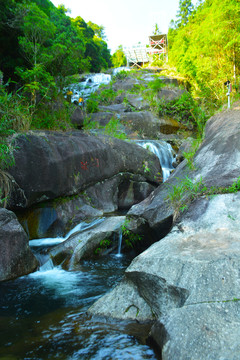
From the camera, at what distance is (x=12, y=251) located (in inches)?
167

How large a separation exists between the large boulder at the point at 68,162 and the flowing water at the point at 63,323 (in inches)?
75.2

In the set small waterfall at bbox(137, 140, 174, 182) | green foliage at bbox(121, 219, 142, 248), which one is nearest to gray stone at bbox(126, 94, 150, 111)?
small waterfall at bbox(137, 140, 174, 182)

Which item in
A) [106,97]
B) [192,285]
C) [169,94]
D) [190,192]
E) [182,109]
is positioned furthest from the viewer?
[106,97]

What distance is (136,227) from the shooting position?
4855 mm

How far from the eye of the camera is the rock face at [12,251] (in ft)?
13.7

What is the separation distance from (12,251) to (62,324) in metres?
1.73

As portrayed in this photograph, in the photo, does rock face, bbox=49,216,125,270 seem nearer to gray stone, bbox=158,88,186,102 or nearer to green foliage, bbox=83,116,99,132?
green foliage, bbox=83,116,99,132

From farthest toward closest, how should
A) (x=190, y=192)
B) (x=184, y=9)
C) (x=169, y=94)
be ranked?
(x=184, y=9), (x=169, y=94), (x=190, y=192)

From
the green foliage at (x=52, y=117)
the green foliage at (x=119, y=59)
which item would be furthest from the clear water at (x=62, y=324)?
the green foliage at (x=119, y=59)

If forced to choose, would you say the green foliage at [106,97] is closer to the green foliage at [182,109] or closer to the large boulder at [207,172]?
the green foliage at [182,109]

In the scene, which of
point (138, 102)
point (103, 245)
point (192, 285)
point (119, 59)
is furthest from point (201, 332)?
point (119, 59)

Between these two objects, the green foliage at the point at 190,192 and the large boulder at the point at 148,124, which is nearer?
the green foliage at the point at 190,192

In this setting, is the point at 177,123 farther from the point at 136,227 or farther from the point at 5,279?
the point at 5,279

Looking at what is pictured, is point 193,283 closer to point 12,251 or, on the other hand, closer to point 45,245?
point 12,251
